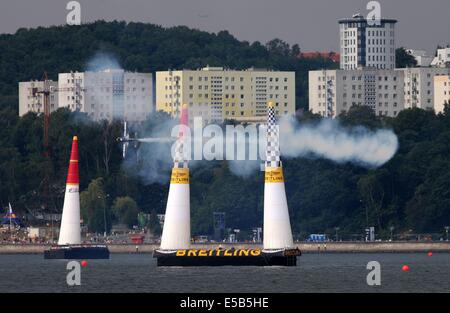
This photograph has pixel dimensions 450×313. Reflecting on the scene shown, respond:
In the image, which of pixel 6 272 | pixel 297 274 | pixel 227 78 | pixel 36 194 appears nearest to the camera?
pixel 297 274

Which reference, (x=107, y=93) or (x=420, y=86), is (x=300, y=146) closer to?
(x=107, y=93)

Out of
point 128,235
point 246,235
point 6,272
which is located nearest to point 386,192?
point 246,235

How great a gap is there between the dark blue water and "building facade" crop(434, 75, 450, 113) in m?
92.3

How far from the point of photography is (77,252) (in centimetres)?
9238

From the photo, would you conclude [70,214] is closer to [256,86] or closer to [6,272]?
[6,272]

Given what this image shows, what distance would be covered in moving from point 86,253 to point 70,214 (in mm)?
8000

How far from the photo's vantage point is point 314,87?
191625 mm

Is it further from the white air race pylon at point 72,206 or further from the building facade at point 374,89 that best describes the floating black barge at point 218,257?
the building facade at point 374,89

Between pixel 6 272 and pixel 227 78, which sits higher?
pixel 227 78

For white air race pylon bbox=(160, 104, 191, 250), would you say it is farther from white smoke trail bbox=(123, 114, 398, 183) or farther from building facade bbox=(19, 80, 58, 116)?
building facade bbox=(19, 80, 58, 116)

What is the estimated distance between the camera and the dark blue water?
65.6 metres

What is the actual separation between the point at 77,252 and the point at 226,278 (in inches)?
859

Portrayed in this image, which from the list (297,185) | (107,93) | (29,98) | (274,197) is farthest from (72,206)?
(29,98)

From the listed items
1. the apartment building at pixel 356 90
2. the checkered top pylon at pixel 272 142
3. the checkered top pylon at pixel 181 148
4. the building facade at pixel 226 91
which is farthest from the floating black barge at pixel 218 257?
the apartment building at pixel 356 90
